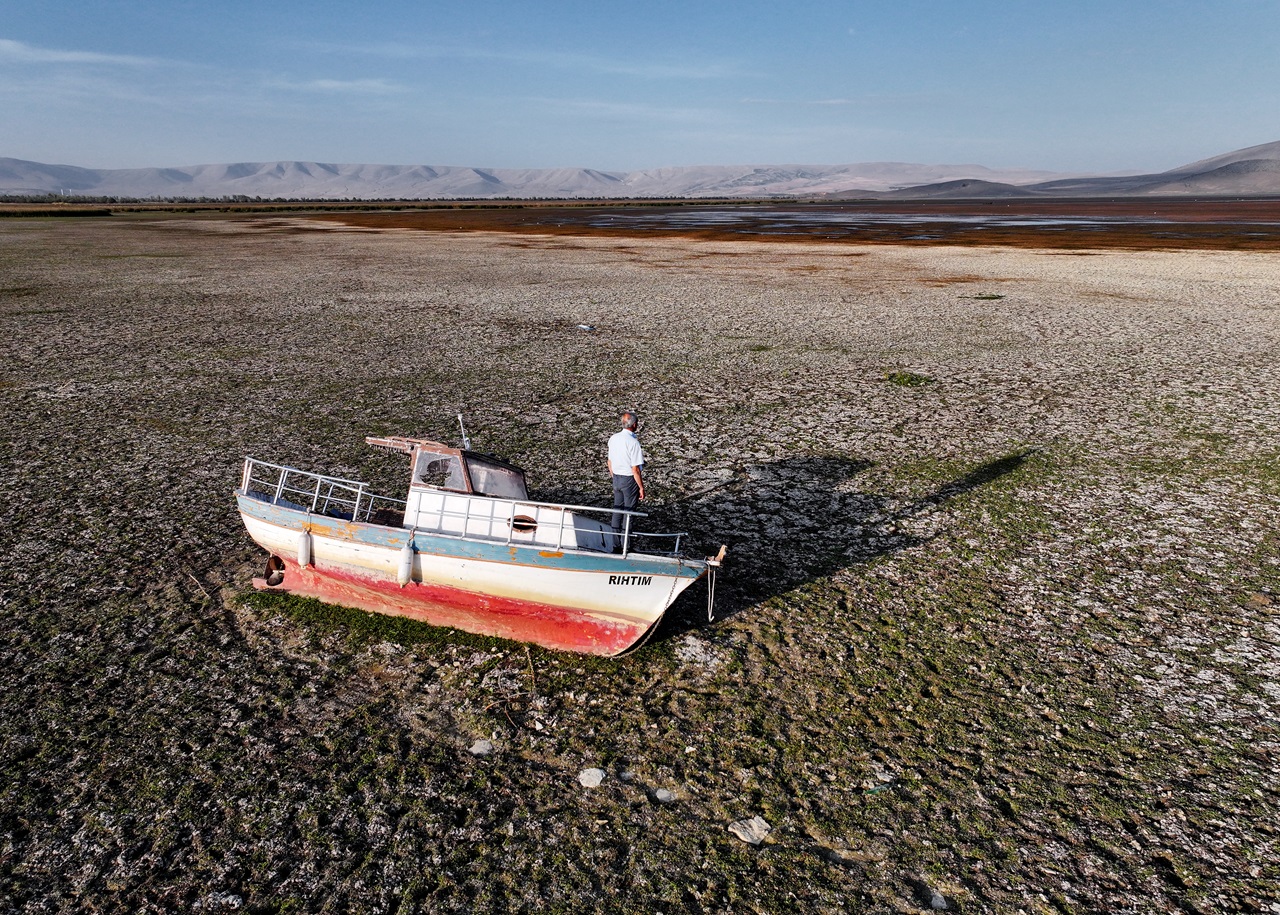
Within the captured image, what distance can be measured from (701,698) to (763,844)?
2108 millimetres

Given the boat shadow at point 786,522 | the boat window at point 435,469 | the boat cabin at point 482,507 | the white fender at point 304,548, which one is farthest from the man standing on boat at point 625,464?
the white fender at point 304,548

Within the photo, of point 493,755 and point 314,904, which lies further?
point 493,755

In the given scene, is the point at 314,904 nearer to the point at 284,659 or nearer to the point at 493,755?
the point at 493,755

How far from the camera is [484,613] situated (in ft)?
32.0

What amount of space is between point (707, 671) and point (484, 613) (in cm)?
297

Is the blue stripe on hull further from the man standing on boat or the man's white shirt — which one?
the man's white shirt

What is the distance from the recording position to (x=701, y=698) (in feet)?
28.7

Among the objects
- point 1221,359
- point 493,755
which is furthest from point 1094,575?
point 1221,359

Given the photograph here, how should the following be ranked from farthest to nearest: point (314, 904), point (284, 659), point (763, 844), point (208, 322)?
point (208, 322), point (284, 659), point (763, 844), point (314, 904)

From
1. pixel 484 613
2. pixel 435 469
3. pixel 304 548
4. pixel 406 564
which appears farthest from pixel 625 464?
pixel 304 548

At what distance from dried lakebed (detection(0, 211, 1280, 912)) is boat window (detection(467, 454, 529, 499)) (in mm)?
2047

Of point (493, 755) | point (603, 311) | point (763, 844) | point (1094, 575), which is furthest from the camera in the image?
point (603, 311)

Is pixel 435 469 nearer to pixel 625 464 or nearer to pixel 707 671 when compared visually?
pixel 625 464

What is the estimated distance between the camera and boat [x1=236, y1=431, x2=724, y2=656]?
9.21 meters
